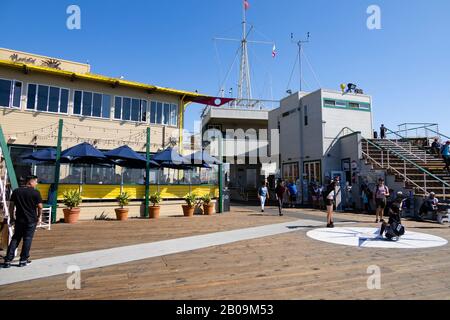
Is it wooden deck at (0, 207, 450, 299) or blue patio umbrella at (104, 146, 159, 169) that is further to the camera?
blue patio umbrella at (104, 146, 159, 169)

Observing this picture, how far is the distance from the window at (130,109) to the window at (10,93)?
17.1ft

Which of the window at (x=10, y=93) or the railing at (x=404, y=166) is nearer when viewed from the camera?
the railing at (x=404, y=166)

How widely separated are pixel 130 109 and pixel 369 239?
53.2 ft

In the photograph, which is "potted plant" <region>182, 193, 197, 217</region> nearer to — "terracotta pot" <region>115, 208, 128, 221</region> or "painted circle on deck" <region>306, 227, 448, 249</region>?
"terracotta pot" <region>115, 208, 128, 221</region>

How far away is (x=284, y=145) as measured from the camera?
2441 cm

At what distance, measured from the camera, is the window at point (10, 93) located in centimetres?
1567

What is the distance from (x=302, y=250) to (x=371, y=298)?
2893 mm

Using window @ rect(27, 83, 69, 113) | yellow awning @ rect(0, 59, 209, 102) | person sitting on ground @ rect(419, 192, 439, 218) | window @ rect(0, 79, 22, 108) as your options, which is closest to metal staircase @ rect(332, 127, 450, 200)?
person sitting on ground @ rect(419, 192, 439, 218)

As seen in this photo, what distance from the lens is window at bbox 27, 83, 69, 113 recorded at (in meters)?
16.4

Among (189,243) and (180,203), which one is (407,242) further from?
(180,203)

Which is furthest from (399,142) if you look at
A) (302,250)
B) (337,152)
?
(302,250)

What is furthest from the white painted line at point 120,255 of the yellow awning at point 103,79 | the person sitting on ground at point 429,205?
the yellow awning at point 103,79

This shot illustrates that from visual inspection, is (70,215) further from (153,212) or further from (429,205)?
(429,205)

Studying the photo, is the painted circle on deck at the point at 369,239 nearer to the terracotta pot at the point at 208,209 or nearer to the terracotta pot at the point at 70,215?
the terracotta pot at the point at 208,209
